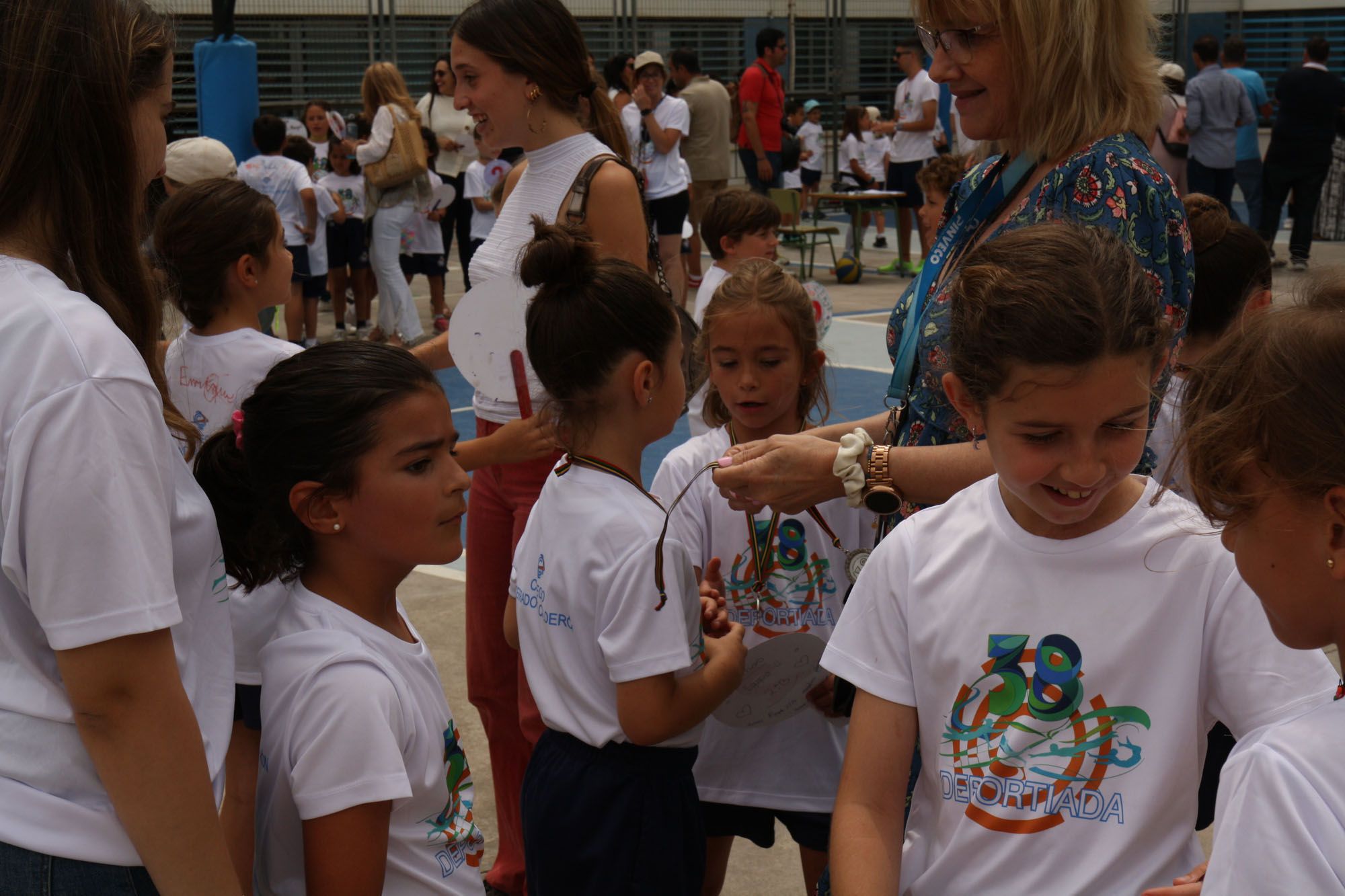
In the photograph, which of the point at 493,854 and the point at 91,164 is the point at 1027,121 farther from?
the point at 493,854

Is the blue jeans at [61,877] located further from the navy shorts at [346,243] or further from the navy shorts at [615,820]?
the navy shorts at [346,243]

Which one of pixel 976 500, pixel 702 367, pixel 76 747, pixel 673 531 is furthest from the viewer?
pixel 702 367

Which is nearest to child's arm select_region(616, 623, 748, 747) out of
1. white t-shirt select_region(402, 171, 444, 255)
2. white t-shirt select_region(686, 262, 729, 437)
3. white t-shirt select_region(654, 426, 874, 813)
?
white t-shirt select_region(654, 426, 874, 813)

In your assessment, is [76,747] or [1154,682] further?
[1154,682]

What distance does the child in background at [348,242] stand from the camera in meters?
10.3

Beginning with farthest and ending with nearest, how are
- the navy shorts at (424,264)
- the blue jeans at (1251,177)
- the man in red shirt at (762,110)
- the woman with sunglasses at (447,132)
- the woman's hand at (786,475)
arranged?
1. the man in red shirt at (762,110)
2. the blue jeans at (1251,177)
3. the woman with sunglasses at (447,132)
4. the navy shorts at (424,264)
5. the woman's hand at (786,475)

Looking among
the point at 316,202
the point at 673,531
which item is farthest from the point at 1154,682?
the point at 316,202

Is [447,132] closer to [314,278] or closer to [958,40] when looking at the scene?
[314,278]

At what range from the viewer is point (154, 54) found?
148cm

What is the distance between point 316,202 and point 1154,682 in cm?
892

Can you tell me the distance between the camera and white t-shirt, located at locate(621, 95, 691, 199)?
10.9 m

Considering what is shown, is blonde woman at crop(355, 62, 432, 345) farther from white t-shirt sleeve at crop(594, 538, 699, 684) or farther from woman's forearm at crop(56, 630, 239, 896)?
woman's forearm at crop(56, 630, 239, 896)

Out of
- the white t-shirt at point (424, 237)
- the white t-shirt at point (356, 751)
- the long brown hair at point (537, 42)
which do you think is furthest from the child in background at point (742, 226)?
the white t-shirt at point (424, 237)

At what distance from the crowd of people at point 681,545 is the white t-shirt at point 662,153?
26.3ft
